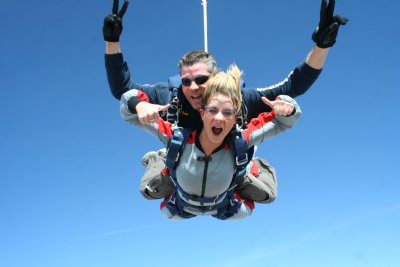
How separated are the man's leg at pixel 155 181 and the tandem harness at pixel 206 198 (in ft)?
0.37

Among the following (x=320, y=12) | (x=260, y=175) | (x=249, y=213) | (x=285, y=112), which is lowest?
(x=249, y=213)

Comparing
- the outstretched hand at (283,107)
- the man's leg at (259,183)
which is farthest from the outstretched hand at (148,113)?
the man's leg at (259,183)

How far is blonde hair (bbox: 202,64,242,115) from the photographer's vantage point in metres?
3.91

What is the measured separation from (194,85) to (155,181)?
1.27m

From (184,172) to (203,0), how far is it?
256cm

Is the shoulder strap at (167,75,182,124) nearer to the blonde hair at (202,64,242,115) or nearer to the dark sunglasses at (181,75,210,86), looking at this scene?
the dark sunglasses at (181,75,210,86)

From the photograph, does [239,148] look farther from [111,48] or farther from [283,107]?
[111,48]

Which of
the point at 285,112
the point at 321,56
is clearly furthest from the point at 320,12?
the point at 285,112

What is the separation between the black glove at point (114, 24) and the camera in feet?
13.8

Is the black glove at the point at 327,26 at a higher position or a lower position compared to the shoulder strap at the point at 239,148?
higher

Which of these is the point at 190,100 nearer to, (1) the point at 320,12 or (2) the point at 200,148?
(2) the point at 200,148

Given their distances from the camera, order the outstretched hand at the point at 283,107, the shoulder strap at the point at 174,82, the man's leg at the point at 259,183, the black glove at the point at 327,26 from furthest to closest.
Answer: the man's leg at the point at 259,183 → the shoulder strap at the point at 174,82 → the black glove at the point at 327,26 → the outstretched hand at the point at 283,107

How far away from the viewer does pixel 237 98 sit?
3955mm

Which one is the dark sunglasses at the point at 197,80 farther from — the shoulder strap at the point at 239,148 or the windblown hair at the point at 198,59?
the shoulder strap at the point at 239,148
